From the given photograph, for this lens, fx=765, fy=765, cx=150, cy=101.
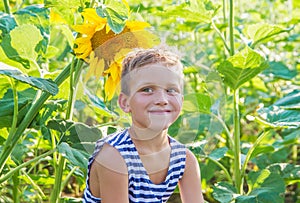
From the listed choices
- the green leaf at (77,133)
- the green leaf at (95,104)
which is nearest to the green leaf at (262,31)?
the green leaf at (95,104)

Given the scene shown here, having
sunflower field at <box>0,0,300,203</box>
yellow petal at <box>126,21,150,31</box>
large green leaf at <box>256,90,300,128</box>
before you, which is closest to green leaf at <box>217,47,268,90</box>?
sunflower field at <box>0,0,300,203</box>

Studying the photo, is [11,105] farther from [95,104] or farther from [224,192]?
[224,192]

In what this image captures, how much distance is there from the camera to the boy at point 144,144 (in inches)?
52.0

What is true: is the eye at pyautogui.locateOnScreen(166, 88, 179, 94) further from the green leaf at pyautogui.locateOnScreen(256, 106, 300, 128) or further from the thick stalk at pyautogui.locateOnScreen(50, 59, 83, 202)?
the green leaf at pyautogui.locateOnScreen(256, 106, 300, 128)

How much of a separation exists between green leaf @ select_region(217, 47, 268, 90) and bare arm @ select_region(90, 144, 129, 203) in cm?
61

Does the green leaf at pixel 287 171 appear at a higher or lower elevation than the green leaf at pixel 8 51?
lower

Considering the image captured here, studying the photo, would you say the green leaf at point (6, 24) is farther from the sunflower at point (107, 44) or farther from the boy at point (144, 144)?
the boy at point (144, 144)

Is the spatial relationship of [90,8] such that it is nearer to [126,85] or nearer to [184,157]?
[126,85]

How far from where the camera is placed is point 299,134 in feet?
7.50

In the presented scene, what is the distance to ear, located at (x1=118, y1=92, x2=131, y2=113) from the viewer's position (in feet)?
4.44

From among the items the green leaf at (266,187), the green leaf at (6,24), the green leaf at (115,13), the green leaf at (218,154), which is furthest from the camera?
the green leaf at (218,154)

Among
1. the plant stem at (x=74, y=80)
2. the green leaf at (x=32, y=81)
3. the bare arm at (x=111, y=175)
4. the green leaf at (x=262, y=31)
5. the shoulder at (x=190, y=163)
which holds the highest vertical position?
the green leaf at (x=262, y=31)

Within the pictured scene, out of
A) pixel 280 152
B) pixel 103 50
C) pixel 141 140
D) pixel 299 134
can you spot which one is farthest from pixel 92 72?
pixel 280 152

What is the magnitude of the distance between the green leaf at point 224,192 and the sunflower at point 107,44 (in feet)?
1.80
